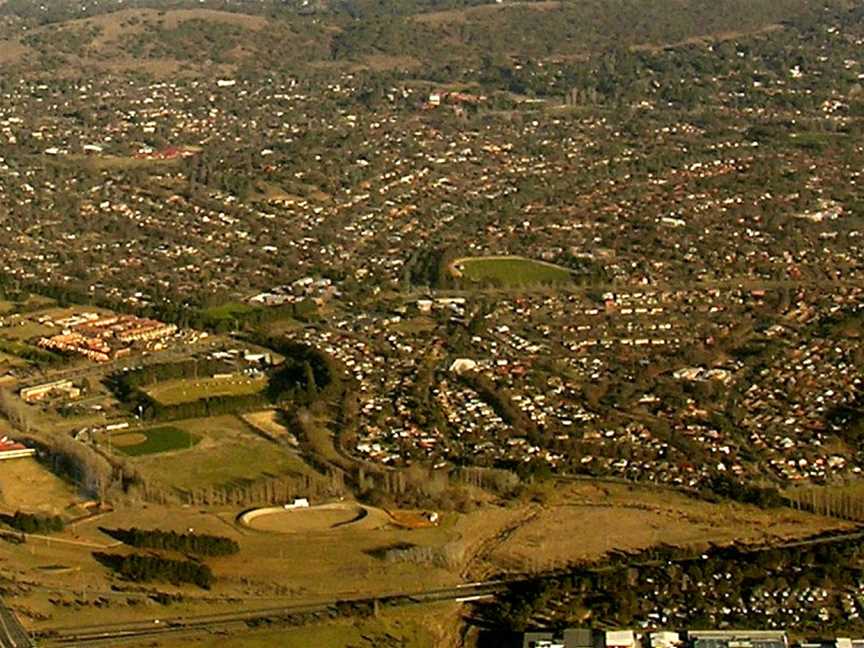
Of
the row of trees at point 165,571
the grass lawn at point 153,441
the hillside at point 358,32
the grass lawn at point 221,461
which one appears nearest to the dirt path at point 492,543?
the row of trees at point 165,571

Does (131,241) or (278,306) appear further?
(131,241)

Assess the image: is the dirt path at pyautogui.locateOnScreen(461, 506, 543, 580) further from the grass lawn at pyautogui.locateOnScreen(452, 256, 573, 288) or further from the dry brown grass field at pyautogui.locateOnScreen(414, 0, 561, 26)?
the dry brown grass field at pyautogui.locateOnScreen(414, 0, 561, 26)

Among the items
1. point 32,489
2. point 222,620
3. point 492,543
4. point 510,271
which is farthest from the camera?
point 510,271

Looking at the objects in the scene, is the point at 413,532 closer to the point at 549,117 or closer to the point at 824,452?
the point at 824,452

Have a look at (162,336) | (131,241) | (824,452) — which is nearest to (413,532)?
(824,452)

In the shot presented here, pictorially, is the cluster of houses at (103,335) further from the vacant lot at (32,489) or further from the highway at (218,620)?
the highway at (218,620)

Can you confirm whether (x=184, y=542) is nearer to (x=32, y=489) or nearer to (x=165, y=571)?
(x=165, y=571)

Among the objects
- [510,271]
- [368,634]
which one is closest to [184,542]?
[368,634]
